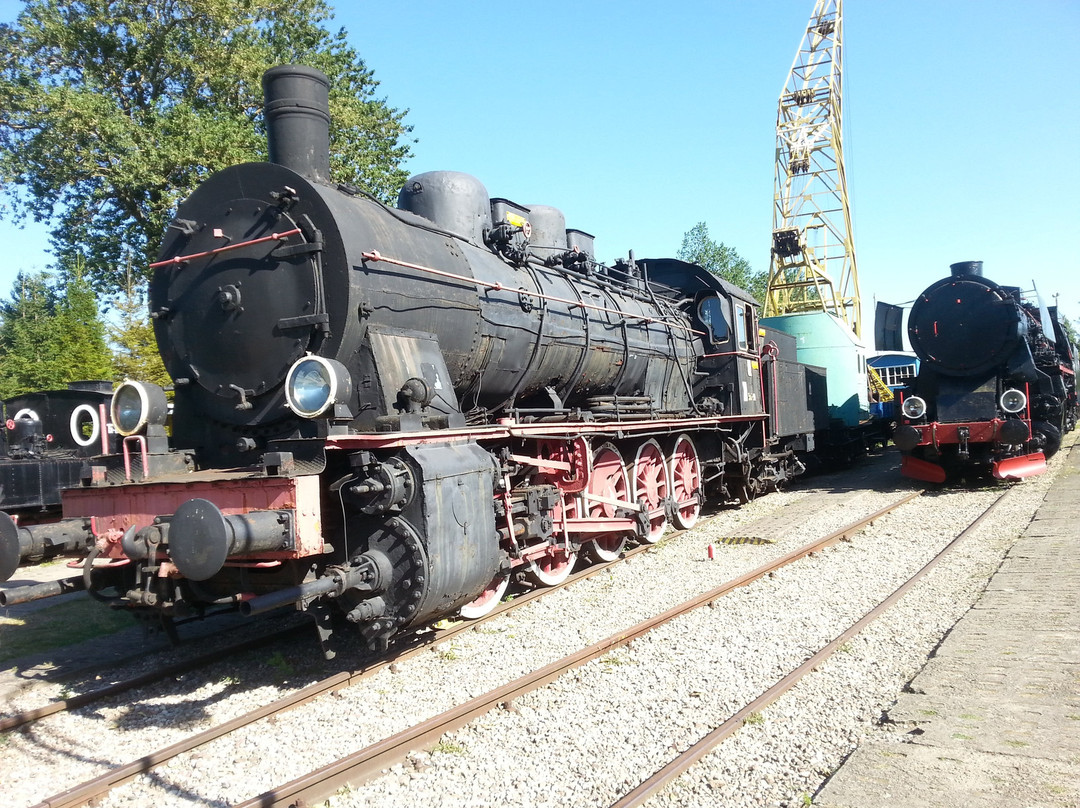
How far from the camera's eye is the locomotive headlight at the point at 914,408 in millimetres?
13805

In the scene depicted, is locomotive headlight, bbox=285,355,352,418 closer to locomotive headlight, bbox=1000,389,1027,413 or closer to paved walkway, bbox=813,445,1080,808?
paved walkway, bbox=813,445,1080,808

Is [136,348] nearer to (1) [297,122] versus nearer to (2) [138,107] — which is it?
(2) [138,107]

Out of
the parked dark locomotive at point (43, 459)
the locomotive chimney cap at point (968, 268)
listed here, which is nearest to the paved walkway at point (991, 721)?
the parked dark locomotive at point (43, 459)

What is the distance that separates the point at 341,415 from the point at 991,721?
12.8ft

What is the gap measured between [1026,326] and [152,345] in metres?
16.6

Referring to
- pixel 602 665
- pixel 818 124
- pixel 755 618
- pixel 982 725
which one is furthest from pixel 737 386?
pixel 818 124

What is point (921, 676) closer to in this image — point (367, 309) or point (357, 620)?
point (357, 620)

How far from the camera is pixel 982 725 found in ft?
12.8

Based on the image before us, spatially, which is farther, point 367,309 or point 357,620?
point 367,309

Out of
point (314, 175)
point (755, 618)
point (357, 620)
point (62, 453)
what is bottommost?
point (755, 618)

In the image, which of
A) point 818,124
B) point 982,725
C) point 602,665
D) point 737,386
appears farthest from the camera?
point 818,124

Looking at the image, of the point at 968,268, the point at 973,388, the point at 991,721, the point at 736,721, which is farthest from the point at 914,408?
the point at 736,721

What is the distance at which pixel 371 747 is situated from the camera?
388 cm

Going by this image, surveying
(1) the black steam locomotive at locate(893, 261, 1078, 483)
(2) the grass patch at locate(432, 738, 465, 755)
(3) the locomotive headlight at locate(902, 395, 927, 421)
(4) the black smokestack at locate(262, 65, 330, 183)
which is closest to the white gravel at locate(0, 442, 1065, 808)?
(2) the grass patch at locate(432, 738, 465, 755)
